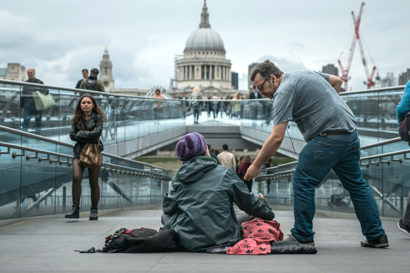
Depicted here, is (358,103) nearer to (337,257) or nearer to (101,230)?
(101,230)

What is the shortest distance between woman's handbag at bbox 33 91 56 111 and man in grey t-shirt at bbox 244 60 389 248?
6005 mm

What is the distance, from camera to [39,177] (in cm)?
942

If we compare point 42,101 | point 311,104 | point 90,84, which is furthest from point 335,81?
point 90,84

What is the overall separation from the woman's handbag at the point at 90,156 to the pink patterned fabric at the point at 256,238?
3.65 metres

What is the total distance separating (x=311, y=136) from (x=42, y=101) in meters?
6.57

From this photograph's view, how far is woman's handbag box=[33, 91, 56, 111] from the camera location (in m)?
11.1

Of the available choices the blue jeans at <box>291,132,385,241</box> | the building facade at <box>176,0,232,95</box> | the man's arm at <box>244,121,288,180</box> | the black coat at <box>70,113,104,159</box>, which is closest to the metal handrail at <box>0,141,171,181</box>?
the black coat at <box>70,113,104,159</box>

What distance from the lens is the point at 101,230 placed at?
752 cm

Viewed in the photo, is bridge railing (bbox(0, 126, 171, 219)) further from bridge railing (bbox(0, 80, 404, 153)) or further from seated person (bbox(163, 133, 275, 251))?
seated person (bbox(163, 133, 275, 251))

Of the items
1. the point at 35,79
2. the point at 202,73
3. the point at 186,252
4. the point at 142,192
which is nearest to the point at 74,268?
the point at 186,252

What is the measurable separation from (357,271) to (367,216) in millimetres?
1631

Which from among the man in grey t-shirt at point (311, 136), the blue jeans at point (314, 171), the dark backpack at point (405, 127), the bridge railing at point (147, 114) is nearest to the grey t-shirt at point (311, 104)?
the man in grey t-shirt at point (311, 136)

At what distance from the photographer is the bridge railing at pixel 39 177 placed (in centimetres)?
839

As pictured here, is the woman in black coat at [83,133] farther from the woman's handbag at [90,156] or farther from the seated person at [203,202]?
the seated person at [203,202]
